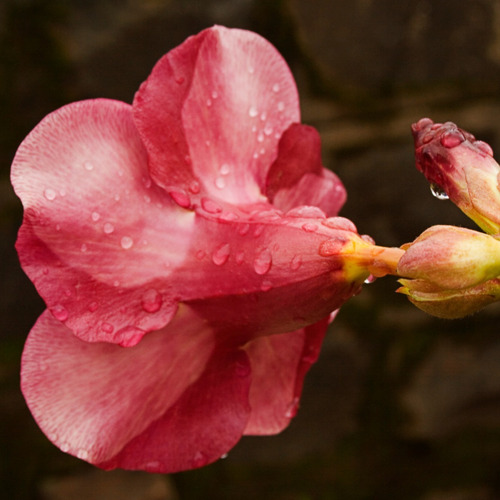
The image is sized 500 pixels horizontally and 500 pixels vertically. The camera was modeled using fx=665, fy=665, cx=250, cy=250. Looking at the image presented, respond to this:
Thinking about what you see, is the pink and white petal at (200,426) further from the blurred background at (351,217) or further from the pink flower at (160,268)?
the blurred background at (351,217)

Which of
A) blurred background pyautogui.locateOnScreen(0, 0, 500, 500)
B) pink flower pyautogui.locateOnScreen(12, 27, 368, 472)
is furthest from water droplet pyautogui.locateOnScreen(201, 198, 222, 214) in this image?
blurred background pyautogui.locateOnScreen(0, 0, 500, 500)

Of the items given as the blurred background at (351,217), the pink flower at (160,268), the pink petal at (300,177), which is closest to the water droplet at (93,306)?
the pink flower at (160,268)

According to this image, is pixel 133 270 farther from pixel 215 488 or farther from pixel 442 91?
pixel 215 488

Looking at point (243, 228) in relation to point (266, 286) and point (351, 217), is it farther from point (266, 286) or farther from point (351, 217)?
point (351, 217)

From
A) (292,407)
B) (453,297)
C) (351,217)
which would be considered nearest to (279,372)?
(292,407)

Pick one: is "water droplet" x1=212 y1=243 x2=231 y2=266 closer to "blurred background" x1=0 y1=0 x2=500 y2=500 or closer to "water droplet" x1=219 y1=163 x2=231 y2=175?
"water droplet" x1=219 y1=163 x2=231 y2=175

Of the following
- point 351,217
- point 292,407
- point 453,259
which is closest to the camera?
point 453,259
